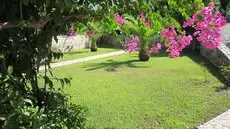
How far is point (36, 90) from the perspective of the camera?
13.4ft

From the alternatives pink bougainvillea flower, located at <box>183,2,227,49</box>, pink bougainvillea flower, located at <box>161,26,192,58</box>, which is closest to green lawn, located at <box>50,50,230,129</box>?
pink bougainvillea flower, located at <box>161,26,192,58</box>

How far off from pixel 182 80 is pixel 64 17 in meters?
7.51

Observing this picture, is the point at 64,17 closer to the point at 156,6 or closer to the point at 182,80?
the point at 156,6

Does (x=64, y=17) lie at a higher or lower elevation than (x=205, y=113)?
higher

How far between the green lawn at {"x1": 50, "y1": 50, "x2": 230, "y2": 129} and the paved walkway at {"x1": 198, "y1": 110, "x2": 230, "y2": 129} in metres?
0.20

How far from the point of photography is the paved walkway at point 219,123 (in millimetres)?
6324

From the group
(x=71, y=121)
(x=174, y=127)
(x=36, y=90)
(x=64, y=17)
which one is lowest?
(x=174, y=127)

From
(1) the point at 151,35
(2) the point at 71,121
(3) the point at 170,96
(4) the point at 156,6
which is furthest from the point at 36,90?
(1) the point at 151,35

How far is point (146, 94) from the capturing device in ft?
29.5

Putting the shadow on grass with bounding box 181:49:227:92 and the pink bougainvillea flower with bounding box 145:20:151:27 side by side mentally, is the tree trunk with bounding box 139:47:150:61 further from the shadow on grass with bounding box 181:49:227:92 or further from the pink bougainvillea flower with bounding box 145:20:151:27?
the pink bougainvillea flower with bounding box 145:20:151:27

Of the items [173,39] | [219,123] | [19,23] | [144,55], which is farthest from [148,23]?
[144,55]

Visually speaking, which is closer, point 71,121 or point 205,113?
point 71,121

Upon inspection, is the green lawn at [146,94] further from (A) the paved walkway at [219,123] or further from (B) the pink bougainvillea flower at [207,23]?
(B) the pink bougainvillea flower at [207,23]

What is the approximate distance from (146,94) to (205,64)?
5738 mm
